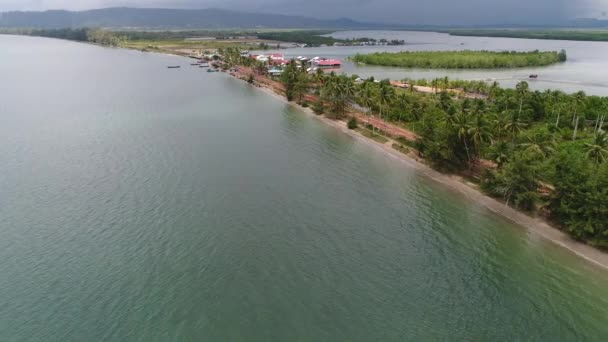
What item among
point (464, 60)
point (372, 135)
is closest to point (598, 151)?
point (372, 135)

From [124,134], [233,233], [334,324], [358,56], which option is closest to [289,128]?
[124,134]

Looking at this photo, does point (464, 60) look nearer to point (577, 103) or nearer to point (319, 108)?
point (577, 103)

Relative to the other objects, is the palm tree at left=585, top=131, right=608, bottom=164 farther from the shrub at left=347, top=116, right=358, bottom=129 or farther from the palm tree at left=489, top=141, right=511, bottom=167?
the shrub at left=347, top=116, right=358, bottom=129

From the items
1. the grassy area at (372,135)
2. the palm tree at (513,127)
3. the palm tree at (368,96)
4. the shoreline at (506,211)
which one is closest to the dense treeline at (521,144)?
the palm tree at (513,127)

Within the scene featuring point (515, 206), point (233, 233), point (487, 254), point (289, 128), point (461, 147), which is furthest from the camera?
point (289, 128)

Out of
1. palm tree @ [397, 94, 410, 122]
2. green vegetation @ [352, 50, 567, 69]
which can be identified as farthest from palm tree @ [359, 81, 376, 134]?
A: green vegetation @ [352, 50, 567, 69]

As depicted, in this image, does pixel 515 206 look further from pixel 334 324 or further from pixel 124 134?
pixel 124 134

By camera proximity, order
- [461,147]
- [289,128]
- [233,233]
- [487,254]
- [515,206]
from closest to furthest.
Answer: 1. [487,254]
2. [233,233]
3. [515,206]
4. [461,147]
5. [289,128]

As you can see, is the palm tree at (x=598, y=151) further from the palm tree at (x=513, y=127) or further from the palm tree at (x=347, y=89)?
the palm tree at (x=347, y=89)
